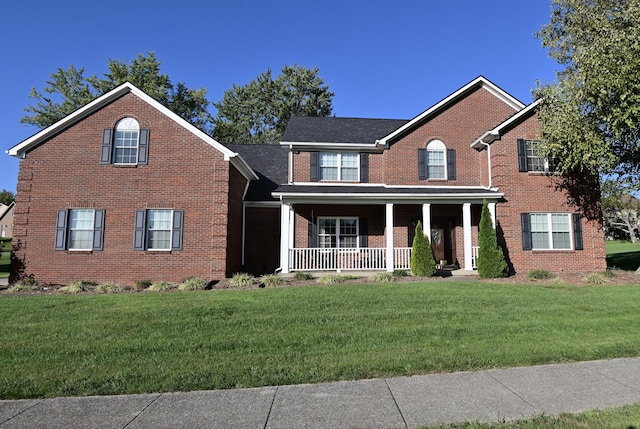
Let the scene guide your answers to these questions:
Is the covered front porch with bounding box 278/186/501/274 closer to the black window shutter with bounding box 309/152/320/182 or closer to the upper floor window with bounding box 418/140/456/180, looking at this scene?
the black window shutter with bounding box 309/152/320/182

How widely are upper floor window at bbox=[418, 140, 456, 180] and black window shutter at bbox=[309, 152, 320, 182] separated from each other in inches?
177

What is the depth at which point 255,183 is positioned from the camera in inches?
684

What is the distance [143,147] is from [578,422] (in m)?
13.7

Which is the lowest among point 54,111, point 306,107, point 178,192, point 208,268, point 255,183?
point 208,268

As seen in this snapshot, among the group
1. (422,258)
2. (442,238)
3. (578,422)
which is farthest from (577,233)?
(578,422)

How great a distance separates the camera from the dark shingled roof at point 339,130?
16484 millimetres

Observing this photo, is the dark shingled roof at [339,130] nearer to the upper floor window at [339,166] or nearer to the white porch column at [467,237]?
the upper floor window at [339,166]

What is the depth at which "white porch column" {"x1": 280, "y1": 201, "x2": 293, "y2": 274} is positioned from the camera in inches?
554

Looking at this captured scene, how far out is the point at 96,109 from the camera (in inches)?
522

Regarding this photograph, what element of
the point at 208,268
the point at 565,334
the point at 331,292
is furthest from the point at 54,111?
the point at 565,334

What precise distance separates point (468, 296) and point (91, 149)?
13176mm

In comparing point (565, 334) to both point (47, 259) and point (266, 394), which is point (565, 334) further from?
point (47, 259)

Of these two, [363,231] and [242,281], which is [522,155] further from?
[242,281]

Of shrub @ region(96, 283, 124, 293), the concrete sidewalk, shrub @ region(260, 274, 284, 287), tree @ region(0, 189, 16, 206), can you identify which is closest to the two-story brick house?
shrub @ region(96, 283, 124, 293)
